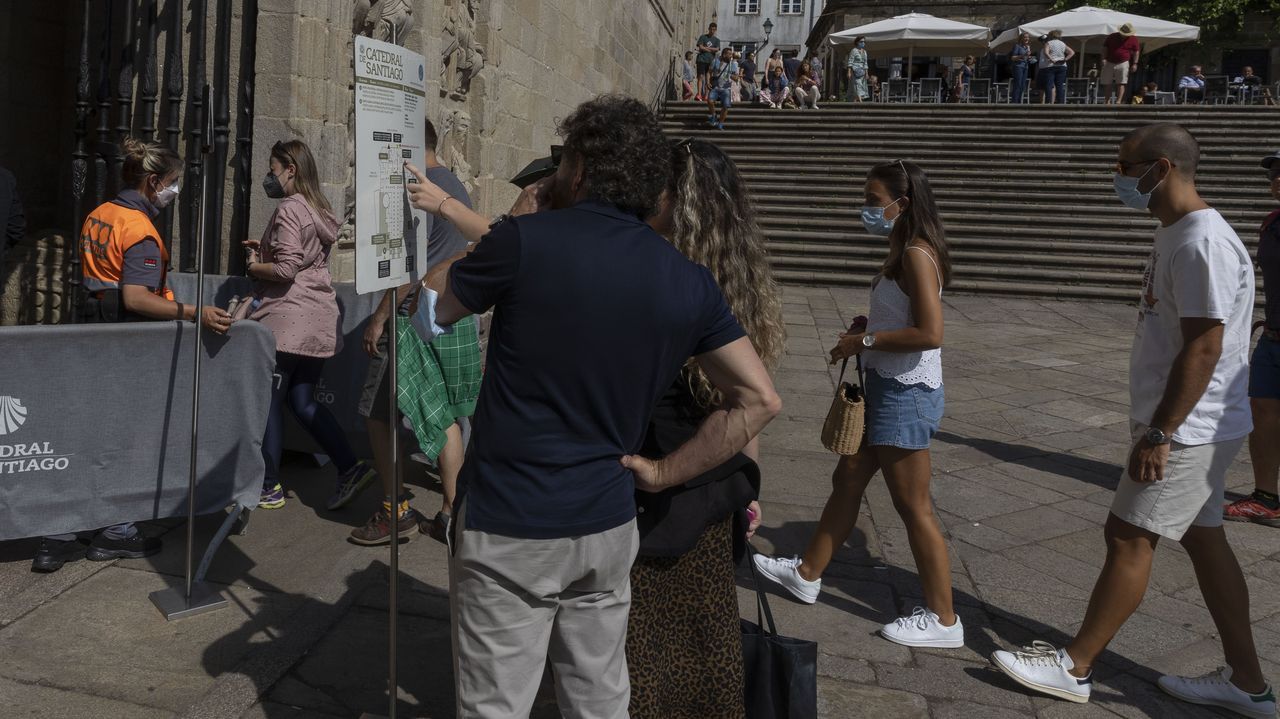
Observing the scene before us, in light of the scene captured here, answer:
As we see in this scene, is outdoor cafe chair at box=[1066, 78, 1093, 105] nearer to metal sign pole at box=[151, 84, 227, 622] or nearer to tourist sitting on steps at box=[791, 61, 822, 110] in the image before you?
tourist sitting on steps at box=[791, 61, 822, 110]

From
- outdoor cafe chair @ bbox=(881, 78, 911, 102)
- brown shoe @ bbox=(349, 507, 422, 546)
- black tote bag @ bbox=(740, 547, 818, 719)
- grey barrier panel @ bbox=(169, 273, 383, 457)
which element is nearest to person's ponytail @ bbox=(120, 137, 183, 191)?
grey barrier panel @ bbox=(169, 273, 383, 457)

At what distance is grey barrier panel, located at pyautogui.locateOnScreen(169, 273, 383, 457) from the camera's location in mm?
5812

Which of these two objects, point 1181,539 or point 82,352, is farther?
point 82,352

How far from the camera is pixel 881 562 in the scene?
4.88m

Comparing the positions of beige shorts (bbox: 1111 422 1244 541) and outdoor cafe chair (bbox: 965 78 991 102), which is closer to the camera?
beige shorts (bbox: 1111 422 1244 541)

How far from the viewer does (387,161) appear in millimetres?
2910

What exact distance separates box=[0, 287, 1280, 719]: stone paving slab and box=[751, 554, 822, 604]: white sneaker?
6cm

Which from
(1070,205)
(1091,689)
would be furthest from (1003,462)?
(1070,205)

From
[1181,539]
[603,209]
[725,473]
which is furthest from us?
[1181,539]

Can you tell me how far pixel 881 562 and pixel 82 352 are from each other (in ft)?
11.1

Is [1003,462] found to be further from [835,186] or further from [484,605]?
[835,186]

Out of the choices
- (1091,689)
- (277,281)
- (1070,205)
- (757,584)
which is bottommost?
(1091,689)

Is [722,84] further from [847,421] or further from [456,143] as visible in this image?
[847,421]

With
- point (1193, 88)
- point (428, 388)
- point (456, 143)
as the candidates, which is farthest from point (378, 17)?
point (1193, 88)
